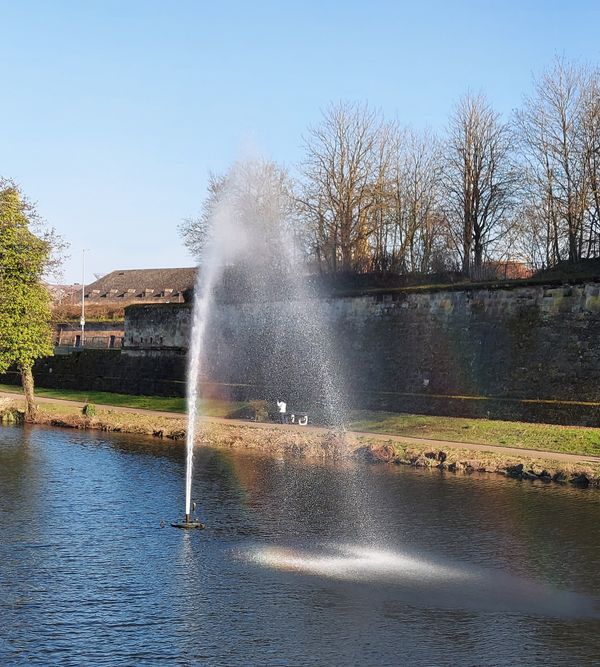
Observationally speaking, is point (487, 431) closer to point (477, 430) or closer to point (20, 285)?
point (477, 430)

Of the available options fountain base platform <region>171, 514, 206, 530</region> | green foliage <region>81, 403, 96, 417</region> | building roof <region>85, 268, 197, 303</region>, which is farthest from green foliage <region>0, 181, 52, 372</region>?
building roof <region>85, 268, 197, 303</region>

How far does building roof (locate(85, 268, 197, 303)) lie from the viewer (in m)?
Answer: 108

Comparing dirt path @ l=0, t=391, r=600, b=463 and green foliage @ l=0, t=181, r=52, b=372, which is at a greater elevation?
green foliage @ l=0, t=181, r=52, b=372

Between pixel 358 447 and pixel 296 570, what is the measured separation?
56.5ft

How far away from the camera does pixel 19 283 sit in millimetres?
46969

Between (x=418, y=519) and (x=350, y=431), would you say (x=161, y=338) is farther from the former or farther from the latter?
(x=418, y=519)

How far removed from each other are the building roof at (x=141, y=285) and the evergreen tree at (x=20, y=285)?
57354mm

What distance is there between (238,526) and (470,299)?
984 inches

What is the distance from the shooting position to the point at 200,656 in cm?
1416

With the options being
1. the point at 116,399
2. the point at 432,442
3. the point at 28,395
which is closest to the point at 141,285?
the point at 116,399

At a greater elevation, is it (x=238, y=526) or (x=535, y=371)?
(x=535, y=371)

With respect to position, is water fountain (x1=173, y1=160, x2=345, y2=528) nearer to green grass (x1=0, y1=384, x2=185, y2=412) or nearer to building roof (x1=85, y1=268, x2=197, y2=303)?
green grass (x1=0, y1=384, x2=185, y2=412)

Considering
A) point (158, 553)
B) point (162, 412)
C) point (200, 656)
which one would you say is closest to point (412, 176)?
point (162, 412)

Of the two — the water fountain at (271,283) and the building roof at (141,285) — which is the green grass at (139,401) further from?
the building roof at (141,285)
